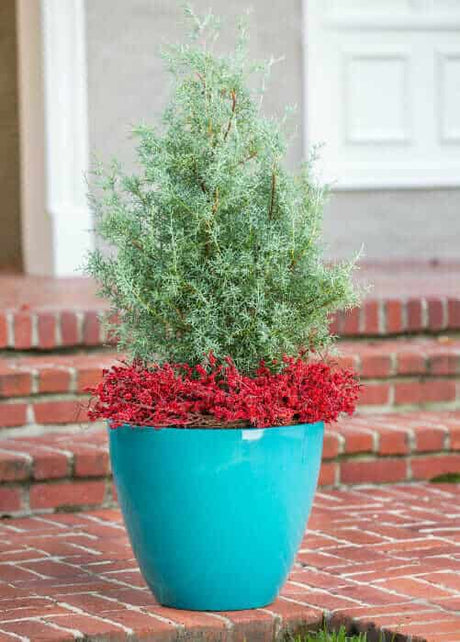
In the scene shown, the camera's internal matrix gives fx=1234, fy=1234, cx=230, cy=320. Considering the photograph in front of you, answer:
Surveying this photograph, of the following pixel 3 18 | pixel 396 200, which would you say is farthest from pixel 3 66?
pixel 396 200

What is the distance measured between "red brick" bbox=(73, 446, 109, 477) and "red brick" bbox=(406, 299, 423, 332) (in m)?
1.46

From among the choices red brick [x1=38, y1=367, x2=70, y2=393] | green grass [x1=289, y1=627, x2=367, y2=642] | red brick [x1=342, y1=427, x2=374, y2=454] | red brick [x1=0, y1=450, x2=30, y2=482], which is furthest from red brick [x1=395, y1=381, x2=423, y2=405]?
green grass [x1=289, y1=627, x2=367, y2=642]

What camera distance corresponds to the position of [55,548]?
3.39 m

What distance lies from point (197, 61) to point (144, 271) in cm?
48

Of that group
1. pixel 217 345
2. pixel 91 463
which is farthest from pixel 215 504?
pixel 91 463

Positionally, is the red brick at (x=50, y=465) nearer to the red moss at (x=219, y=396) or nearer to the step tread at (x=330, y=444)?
the step tread at (x=330, y=444)

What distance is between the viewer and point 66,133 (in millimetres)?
6281

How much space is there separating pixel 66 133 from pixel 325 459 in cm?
286

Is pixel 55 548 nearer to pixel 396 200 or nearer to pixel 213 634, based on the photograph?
pixel 213 634

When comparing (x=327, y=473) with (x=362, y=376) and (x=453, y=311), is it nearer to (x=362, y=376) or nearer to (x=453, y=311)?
(x=362, y=376)

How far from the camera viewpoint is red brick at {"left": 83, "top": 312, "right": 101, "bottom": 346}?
442cm

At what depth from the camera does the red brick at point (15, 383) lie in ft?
13.4

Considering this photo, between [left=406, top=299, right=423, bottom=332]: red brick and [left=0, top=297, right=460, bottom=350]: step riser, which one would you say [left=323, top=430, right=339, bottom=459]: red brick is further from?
[left=406, top=299, right=423, bottom=332]: red brick

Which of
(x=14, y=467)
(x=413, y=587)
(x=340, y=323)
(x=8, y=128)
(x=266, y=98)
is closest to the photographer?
(x=413, y=587)
